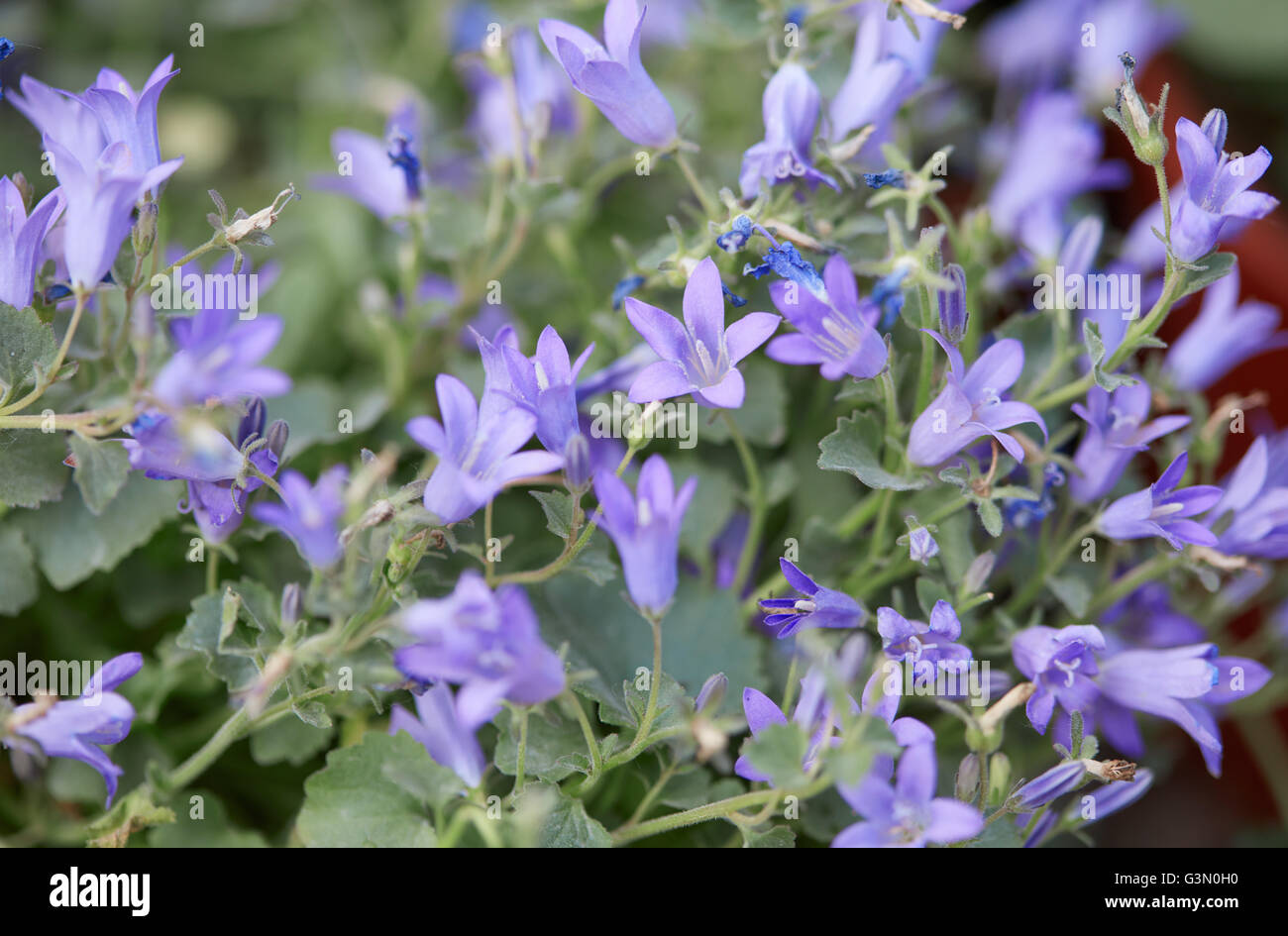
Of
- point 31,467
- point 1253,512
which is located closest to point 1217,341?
point 1253,512

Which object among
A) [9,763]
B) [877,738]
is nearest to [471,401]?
[877,738]

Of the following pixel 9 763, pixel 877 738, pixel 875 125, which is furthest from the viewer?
pixel 9 763

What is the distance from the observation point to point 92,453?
0.66 meters

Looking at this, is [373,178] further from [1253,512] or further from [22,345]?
[1253,512]

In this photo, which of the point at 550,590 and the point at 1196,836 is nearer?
the point at 550,590

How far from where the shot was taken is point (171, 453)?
591 millimetres

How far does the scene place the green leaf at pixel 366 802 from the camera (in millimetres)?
673

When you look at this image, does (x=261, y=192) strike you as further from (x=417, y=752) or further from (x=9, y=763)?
(x=417, y=752)

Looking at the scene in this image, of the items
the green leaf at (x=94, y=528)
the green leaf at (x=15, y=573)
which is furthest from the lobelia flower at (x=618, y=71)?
the green leaf at (x=15, y=573)

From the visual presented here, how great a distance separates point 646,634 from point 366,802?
0.77ft

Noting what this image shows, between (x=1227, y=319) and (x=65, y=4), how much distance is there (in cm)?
130

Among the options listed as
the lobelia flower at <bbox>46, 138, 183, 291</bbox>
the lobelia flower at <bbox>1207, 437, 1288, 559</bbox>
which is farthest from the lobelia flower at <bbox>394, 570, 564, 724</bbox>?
the lobelia flower at <bbox>1207, 437, 1288, 559</bbox>

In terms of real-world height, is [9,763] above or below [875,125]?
below

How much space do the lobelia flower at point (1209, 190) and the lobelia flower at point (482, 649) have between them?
1.43 feet
